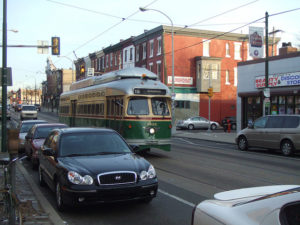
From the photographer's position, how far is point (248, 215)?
2.89 metres

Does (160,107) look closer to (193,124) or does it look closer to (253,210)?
(253,210)

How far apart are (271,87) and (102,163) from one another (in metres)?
22.0

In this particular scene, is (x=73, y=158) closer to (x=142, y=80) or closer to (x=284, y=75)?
(x=142, y=80)

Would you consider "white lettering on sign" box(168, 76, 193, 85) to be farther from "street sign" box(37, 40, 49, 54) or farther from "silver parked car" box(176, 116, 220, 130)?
"street sign" box(37, 40, 49, 54)

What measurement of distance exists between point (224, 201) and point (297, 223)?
856 millimetres

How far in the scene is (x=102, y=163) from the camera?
6.54 m

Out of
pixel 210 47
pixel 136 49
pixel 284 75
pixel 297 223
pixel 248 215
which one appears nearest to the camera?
pixel 297 223

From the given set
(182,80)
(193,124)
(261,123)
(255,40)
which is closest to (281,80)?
(255,40)

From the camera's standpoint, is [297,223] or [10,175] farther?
[10,175]

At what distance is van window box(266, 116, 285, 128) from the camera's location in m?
16.6

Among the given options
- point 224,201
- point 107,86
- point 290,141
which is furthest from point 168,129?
point 224,201

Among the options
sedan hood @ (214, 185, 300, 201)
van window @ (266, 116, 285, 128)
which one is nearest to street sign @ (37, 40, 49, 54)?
van window @ (266, 116, 285, 128)

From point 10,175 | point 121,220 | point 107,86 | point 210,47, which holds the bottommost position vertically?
point 121,220

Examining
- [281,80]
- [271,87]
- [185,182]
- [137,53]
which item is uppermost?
[137,53]
